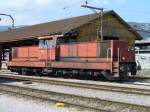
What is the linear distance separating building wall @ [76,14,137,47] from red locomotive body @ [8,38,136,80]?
7.65 metres

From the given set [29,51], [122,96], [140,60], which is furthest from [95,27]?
[122,96]

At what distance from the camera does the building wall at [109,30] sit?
3973 centimetres

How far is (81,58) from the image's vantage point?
2753cm

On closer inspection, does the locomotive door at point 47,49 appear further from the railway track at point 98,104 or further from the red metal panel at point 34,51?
the railway track at point 98,104

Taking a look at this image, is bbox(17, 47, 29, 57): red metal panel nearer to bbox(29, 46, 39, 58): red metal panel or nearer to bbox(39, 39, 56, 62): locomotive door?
bbox(29, 46, 39, 58): red metal panel

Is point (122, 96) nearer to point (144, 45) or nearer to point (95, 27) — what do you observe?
point (95, 27)

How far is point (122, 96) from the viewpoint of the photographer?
16312mm

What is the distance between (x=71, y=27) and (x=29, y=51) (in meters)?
6.24

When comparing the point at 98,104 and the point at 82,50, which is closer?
the point at 98,104

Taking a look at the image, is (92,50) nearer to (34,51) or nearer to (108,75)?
(108,75)

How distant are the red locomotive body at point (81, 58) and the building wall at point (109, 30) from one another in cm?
765

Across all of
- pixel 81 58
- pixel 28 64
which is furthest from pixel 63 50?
A: pixel 28 64

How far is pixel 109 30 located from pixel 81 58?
1650cm

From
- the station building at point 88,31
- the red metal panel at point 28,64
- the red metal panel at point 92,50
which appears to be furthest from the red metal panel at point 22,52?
the red metal panel at point 92,50
